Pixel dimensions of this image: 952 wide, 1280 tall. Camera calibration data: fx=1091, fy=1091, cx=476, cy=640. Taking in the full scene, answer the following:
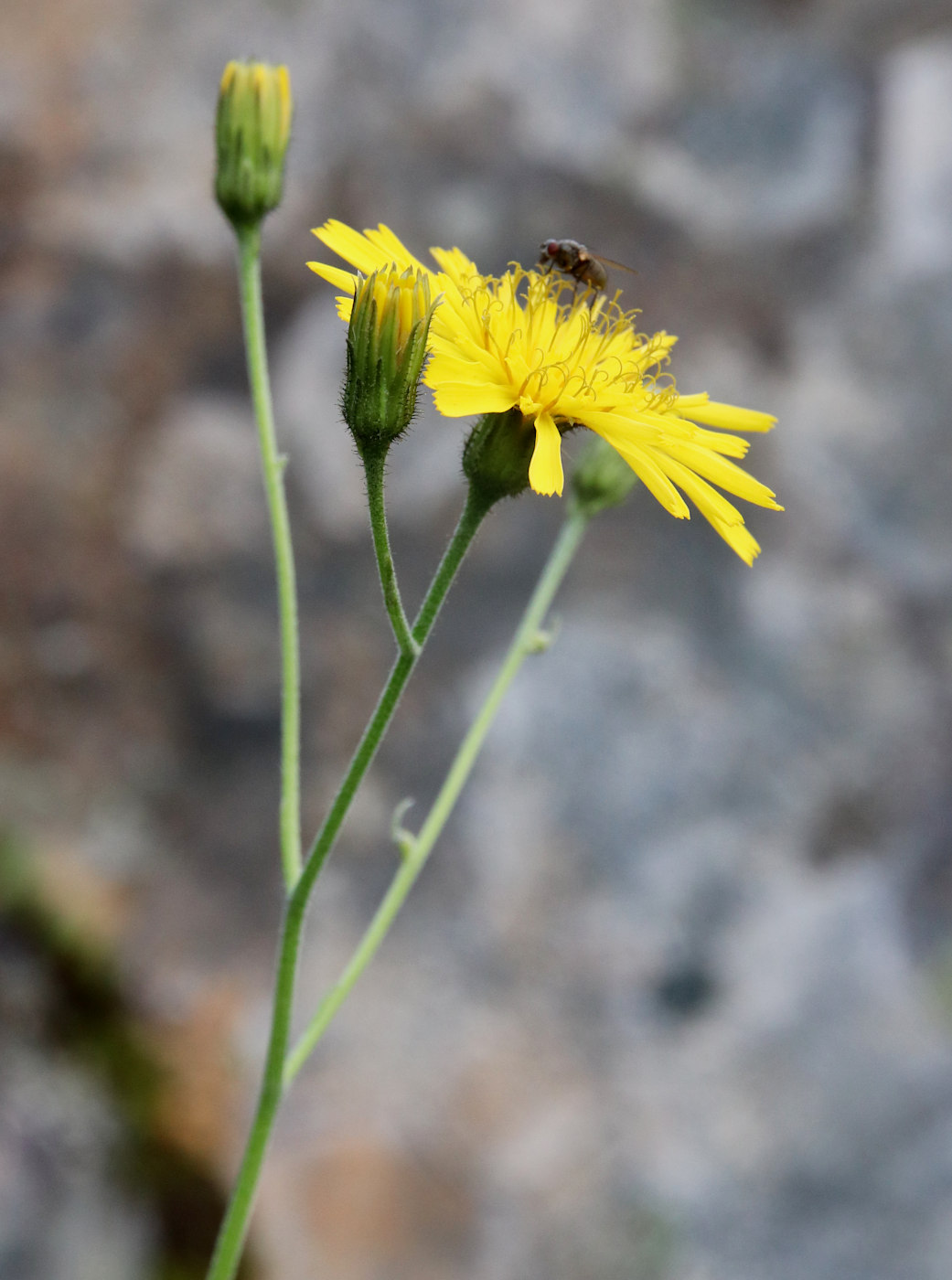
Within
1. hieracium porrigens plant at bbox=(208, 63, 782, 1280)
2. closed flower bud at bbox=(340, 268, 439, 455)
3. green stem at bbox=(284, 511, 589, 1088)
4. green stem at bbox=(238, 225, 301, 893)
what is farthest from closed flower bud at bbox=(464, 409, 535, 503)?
green stem at bbox=(284, 511, 589, 1088)

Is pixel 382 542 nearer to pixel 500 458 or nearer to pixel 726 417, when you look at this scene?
pixel 500 458

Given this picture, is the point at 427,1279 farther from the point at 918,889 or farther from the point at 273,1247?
the point at 918,889

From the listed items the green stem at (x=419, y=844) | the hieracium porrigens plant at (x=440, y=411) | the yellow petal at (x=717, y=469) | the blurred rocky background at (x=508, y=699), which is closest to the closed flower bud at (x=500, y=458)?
the hieracium porrigens plant at (x=440, y=411)

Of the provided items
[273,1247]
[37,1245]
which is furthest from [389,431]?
[37,1245]

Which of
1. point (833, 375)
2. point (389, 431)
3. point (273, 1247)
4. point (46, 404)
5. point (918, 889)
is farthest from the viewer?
point (833, 375)

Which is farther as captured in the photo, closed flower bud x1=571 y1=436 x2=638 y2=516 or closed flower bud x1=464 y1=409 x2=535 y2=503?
closed flower bud x1=571 y1=436 x2=638 y2=516

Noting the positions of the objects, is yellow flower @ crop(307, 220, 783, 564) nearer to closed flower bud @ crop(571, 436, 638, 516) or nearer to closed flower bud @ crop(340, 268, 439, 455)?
closed flower bud @ crop(340, 268, 439, 455)
